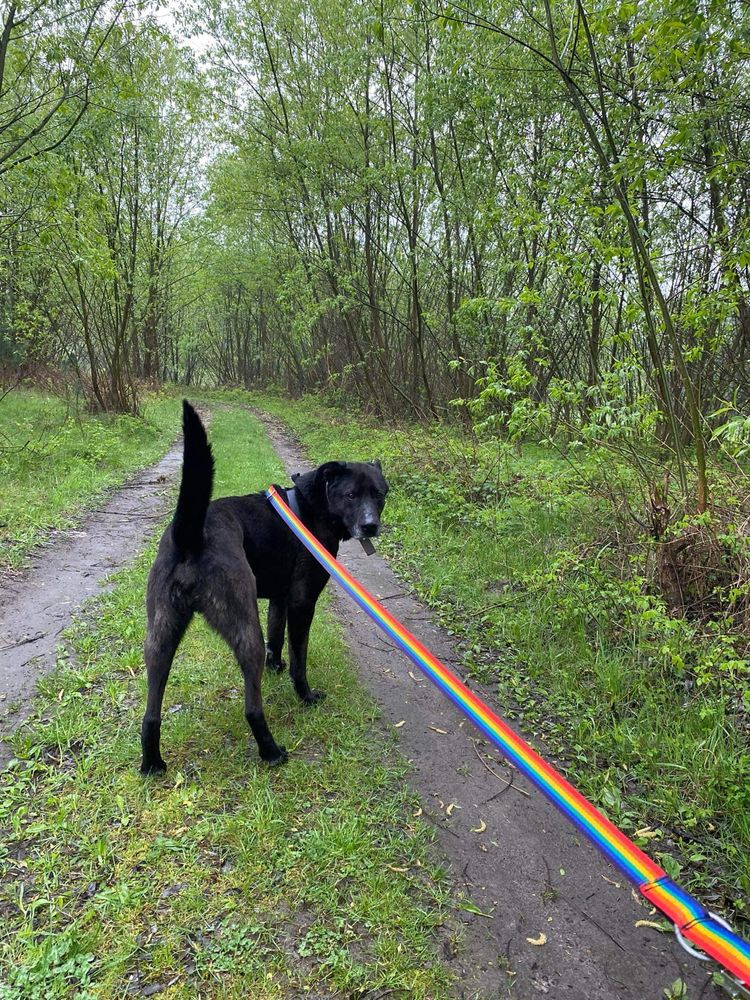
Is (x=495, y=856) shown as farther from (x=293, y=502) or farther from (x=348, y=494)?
(x=293, y=502)

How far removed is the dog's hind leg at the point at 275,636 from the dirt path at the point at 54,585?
5.13 ft

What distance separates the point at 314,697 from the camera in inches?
142

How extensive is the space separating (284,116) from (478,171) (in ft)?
21.3

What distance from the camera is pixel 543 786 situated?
1.31 meters

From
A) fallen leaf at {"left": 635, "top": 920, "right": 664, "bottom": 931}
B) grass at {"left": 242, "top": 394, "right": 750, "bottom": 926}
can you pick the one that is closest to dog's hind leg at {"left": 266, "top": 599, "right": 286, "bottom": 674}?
grass at {"left": 242, "top": 394, "right": 750, "bottom": 926}

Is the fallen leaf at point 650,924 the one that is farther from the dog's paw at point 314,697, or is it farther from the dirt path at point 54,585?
the dirt path at point 54,585

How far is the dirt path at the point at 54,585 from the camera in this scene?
12.0ft

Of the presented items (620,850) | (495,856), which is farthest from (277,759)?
(620,850)

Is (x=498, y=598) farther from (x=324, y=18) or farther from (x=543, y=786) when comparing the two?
(x=324, y=18)

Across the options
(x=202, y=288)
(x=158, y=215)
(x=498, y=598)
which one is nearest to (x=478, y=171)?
(x=498, y=598)

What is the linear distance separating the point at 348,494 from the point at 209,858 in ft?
7.26

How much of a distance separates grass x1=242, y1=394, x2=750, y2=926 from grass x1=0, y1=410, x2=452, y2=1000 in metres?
1.17

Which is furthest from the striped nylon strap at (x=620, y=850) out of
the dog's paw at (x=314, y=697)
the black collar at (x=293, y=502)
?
the black collar at (x=293, y=502)

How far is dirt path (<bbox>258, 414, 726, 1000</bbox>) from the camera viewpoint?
1939 mm
